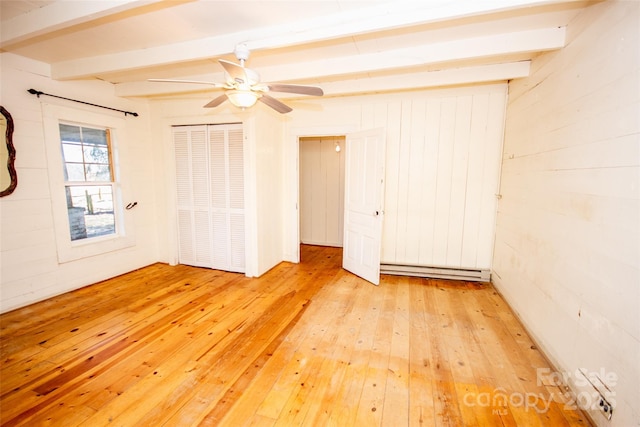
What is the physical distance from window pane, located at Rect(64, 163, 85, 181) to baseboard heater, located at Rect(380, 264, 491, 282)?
4.24 m

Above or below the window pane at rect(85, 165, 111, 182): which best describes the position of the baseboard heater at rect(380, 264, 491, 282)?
below

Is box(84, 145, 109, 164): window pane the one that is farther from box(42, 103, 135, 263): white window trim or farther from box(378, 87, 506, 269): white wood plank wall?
box(378, 87, 506, 269): white wood plank wall

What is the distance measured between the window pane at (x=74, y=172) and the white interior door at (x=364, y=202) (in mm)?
3505

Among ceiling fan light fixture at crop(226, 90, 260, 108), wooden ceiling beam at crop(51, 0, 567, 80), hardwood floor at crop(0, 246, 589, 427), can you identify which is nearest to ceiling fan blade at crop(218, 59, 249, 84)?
ceiling fan light fixture at crop(226, 90, 260, 108)

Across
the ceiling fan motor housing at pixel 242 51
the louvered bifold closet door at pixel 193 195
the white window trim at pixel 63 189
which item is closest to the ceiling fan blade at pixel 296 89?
the ceiling fan motor housing at pixel 242 51

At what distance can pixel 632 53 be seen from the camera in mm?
1527

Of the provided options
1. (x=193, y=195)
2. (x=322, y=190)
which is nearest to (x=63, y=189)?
(x=193, y=195)

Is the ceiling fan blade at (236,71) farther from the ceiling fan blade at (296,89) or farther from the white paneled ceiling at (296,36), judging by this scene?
the white paneled ceiling at (296,36)

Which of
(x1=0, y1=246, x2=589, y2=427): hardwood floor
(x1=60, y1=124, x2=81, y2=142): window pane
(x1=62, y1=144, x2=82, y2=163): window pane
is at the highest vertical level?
(x1=60, y1=124, x2=81, y2=142): window pane

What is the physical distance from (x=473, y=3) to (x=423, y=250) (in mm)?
3068

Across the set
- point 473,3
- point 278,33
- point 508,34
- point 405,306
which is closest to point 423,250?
point 405,306

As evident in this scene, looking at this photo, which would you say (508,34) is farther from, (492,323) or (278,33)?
(492,323)

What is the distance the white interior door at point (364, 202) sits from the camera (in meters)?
3.64

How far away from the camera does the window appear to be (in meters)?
3.36
